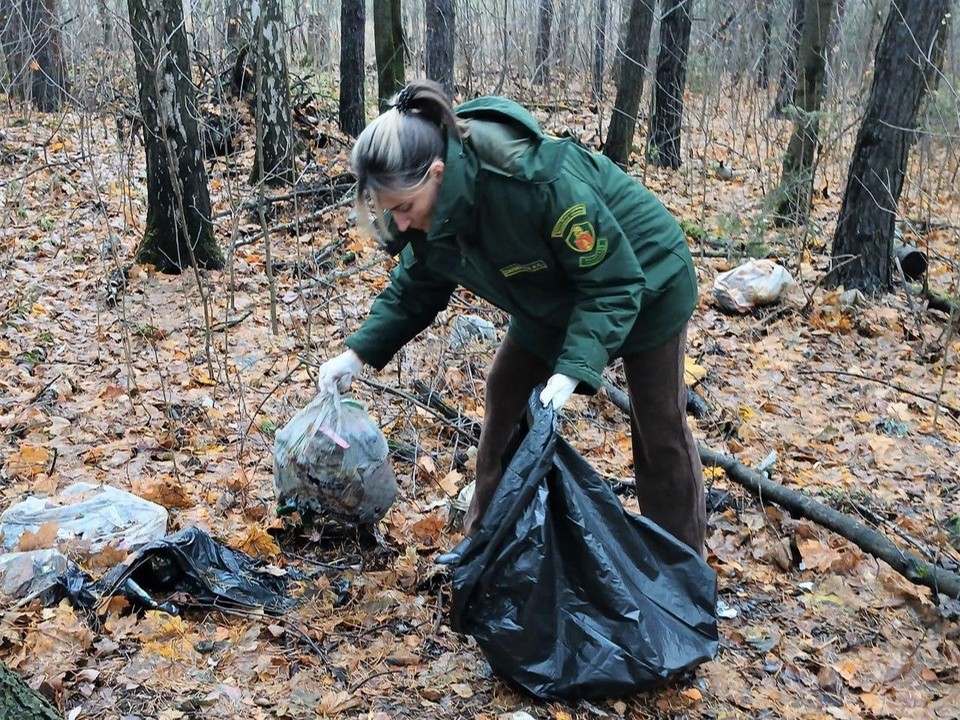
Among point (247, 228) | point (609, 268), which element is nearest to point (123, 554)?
point (609, 268)

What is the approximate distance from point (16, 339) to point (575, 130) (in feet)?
25.2

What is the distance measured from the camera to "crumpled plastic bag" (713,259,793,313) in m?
6.31

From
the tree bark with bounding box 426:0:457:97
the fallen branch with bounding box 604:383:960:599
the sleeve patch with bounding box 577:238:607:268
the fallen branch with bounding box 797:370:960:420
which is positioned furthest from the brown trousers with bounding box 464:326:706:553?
the tree bark with bounding box 426:0:457:97

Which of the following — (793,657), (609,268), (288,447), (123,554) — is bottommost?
(793,657)

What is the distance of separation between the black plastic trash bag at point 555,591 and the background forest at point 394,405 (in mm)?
159

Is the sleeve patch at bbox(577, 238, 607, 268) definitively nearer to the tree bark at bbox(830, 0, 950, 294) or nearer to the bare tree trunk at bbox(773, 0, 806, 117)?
the tree bark at bbox(830, 0, 950, 294)

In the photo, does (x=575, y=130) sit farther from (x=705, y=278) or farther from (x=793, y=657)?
(x=793, y=657)

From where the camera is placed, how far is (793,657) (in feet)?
9.72

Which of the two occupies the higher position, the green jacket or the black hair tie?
the black hair tie

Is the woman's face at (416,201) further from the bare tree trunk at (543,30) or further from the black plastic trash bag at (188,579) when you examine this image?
the bare tree trunk at (543,30)

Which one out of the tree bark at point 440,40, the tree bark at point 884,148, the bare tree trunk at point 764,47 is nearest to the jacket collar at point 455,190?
the tree bark at point 884,148

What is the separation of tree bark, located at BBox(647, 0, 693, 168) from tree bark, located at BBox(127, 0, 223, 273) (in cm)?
583

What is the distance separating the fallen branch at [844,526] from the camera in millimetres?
3150

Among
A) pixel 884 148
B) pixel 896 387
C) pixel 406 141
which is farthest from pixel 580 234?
pixel 884 148
